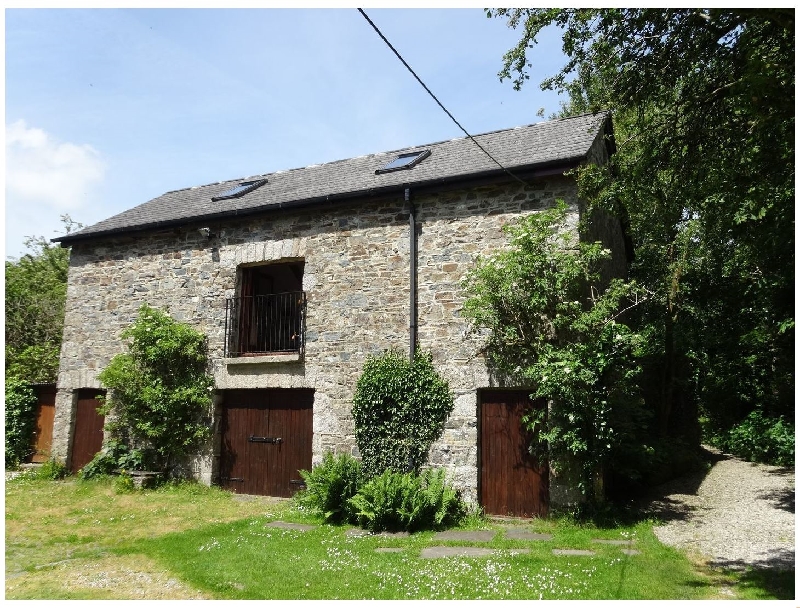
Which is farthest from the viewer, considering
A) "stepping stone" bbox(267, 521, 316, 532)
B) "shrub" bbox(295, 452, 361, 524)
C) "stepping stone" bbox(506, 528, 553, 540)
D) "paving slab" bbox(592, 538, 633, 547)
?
"shrub" bbox(295, 452, 361, 524)

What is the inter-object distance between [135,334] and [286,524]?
505 cm

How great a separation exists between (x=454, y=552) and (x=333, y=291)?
4.82 meters

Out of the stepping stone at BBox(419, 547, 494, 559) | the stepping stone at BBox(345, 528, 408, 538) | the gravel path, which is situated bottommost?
the stepping stone at BBox(345, 528, 408, 538)

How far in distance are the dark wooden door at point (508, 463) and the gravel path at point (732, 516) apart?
1649mm

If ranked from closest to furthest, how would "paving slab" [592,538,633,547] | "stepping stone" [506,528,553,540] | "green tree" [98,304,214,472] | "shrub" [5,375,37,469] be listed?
"paving slab" [592,538,633,547] < "stepping stone" [506,528,553,540] < "green tree" [98,304,214,472] < "shrub" [5,375,37,469]

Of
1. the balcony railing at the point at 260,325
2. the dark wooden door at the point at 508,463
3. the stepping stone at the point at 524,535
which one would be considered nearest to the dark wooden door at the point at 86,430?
the balcony railing at the point at 260,325

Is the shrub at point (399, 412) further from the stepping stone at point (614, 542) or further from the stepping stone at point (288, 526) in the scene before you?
the stepping stone at point (614, 542)

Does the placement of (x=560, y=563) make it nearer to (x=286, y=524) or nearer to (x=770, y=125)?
(x=286, y=524)

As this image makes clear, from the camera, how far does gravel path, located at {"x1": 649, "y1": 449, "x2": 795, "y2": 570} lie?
20.0ft

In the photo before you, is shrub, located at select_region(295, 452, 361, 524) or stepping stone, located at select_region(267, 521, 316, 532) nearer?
stepping stone, located at select_region(267, 521, 316, 532)

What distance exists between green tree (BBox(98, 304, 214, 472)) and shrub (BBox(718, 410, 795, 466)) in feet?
38.9

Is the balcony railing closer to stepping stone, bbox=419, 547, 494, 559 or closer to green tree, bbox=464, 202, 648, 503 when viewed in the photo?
green tree, bbox=464, 202, 648, 503

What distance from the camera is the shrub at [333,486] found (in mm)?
7984

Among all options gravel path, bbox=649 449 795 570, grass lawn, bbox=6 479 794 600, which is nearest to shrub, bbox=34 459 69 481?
grass lawn, bbox=6 479 794 600
